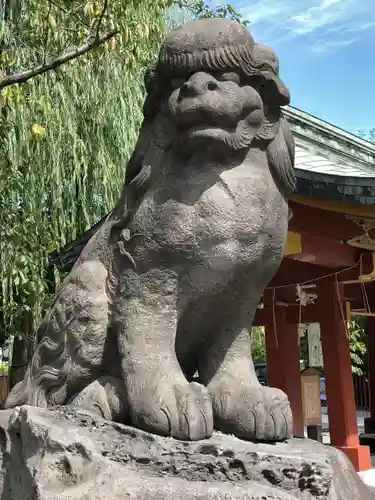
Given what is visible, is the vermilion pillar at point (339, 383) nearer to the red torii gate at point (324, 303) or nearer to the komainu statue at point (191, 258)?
the red torii gate at point (324, 303)

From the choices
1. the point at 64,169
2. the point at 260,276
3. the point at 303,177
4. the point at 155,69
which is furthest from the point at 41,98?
the point at 260,276

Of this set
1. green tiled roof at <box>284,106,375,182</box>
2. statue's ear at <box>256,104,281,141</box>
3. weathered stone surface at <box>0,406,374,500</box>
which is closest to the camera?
weathered stone surface at <box>0,406,374,500</box>

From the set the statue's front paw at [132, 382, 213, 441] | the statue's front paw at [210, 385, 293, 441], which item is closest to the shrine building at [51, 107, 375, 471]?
the statue's front paw at [210, 385, 293, 441]

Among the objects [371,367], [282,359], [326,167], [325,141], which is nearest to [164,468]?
[326,167]

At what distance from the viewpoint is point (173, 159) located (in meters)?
1.92

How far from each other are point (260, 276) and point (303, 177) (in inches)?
94.9

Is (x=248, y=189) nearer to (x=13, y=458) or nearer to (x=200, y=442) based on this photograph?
(x=200, y=442)

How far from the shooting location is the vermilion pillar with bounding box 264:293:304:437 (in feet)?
21.6

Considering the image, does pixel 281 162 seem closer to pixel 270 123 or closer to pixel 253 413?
pixel 270 123

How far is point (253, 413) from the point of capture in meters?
1.74

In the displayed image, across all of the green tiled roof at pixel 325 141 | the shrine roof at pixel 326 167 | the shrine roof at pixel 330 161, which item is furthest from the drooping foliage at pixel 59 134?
the green tiled roof at pixel 325 141

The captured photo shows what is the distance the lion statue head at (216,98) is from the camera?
180 centimetres

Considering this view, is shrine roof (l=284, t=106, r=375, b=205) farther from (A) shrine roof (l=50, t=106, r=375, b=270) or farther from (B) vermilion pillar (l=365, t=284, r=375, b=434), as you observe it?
(B) vermilion pillar (l=365, t=284, r=375, b=434)

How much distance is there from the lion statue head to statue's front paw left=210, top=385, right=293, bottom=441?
63 cm
